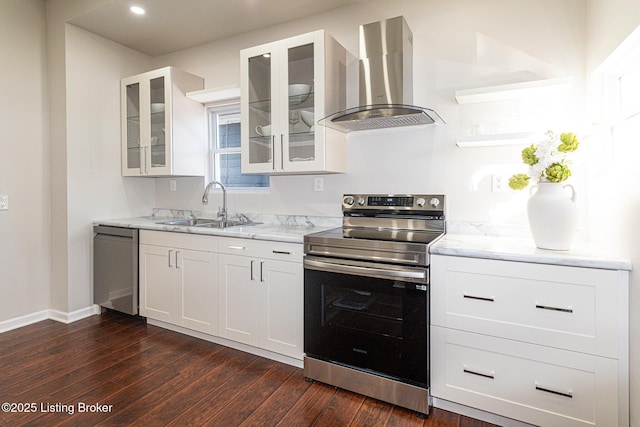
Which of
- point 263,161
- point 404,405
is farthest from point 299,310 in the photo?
point 263,161

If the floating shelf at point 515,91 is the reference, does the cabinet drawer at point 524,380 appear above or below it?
below

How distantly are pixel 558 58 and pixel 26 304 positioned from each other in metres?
4.41

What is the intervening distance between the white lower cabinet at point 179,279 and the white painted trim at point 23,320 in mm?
966

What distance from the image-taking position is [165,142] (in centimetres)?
322

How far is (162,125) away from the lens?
3.24 m

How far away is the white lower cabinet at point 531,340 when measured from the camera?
1509 millimetres

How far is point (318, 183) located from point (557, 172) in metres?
1.62

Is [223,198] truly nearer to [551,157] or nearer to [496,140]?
[496,140]

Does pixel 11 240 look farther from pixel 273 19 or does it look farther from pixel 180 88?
pixel 273 19

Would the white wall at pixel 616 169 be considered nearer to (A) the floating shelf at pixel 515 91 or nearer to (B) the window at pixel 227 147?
(A) the floating shelf at pixel 515 91

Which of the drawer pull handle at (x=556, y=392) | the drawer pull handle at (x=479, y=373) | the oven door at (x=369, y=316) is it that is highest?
the oven door at (x=369, y=316)

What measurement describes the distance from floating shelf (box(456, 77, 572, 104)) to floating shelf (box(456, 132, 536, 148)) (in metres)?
0.25

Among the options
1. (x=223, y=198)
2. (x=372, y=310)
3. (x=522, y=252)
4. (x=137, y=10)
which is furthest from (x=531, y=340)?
(x=137, y=10)

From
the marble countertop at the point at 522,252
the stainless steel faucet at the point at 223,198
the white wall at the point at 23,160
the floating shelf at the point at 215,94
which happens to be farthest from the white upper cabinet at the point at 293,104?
the white wall at the point at 23,160
